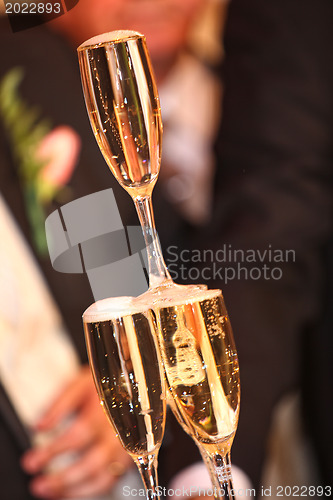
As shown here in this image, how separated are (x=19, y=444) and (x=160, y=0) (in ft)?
0.95

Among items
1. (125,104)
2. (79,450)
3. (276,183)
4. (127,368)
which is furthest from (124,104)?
(276,183)

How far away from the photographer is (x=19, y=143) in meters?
0.30

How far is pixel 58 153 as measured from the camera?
31cm

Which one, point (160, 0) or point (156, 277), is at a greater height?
point (160, 0)

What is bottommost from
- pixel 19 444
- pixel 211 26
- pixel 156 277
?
pixel 19 444

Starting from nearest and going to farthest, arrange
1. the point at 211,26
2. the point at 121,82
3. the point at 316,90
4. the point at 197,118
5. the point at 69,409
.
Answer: the point at 121,82
the point at 69,409
the point at 211,26
the point at 197,118
the point at 316,90

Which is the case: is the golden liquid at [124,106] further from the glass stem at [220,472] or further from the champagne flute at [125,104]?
the glass stem at [220,472]

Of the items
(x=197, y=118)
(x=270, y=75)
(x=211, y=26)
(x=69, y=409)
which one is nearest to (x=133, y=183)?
(x=69, y=409)

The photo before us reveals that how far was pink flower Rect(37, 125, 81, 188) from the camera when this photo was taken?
30 cm

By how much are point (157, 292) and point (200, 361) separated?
0.03 metres

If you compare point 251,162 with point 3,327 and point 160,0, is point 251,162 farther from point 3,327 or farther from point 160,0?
point 3,327

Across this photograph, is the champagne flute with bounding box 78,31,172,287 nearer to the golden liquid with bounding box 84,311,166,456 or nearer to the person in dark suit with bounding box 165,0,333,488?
the golden liquid with bounding box 84,311,166,456

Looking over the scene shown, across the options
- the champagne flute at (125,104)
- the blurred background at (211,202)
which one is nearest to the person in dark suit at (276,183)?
the blurred background at (211,202)

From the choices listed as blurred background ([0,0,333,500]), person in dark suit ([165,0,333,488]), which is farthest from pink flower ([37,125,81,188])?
person in dark suit ([165,0,333,488])
